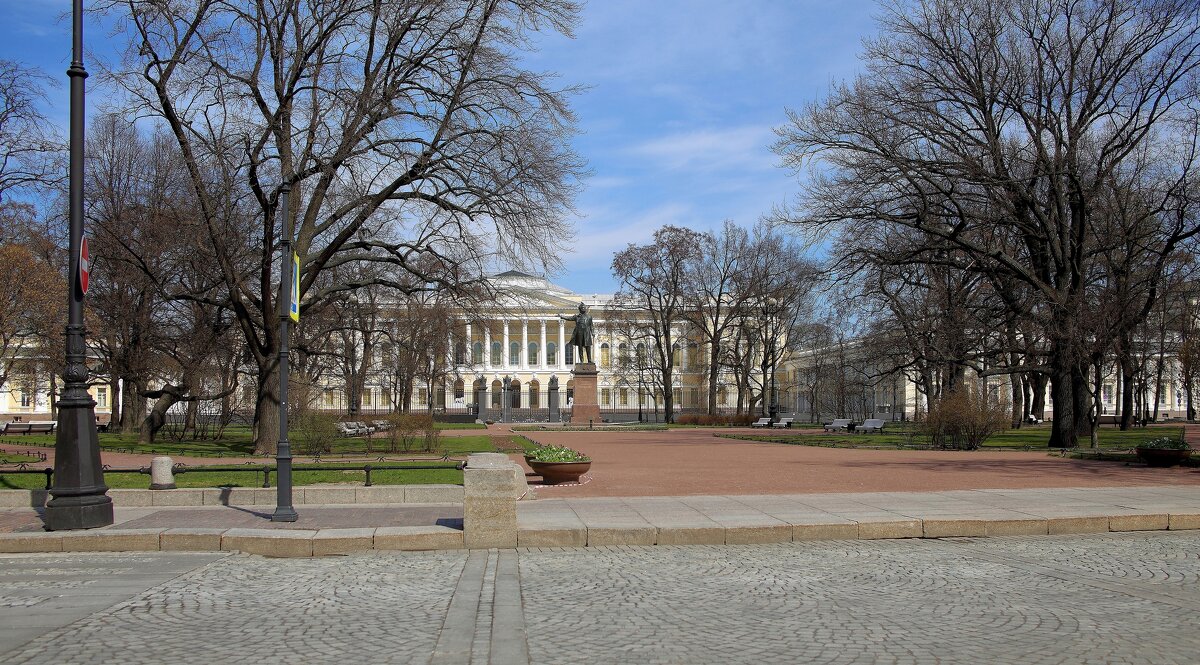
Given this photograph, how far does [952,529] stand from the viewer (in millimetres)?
11695

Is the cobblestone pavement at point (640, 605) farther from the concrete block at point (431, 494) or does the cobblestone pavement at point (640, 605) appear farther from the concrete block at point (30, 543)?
the concrete block at point (431, 494)

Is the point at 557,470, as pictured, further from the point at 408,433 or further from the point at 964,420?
the point at 964,420

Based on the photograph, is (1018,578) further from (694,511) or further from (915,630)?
(694,511)

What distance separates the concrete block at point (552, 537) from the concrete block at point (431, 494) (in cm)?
363

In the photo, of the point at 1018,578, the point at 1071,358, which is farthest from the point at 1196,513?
the point at 1071,358

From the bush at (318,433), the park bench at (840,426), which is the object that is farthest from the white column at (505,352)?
the bush at (318,433)

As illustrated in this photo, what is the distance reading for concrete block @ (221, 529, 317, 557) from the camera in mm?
10531

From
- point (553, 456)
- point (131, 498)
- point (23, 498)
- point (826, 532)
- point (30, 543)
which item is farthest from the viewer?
point (553, 456)

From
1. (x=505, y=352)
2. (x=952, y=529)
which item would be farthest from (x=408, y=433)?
(x=505, y=352)

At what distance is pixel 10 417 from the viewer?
68.2 m

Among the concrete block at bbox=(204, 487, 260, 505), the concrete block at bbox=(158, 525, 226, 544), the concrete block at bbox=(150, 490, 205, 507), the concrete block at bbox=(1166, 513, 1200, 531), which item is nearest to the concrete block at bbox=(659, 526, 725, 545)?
the concrete block at bbox=(158, 525, 226, 544)

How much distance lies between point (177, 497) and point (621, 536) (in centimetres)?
746

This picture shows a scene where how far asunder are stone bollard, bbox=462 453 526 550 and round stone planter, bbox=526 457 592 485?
6.15 m

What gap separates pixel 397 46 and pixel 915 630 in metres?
22.5
